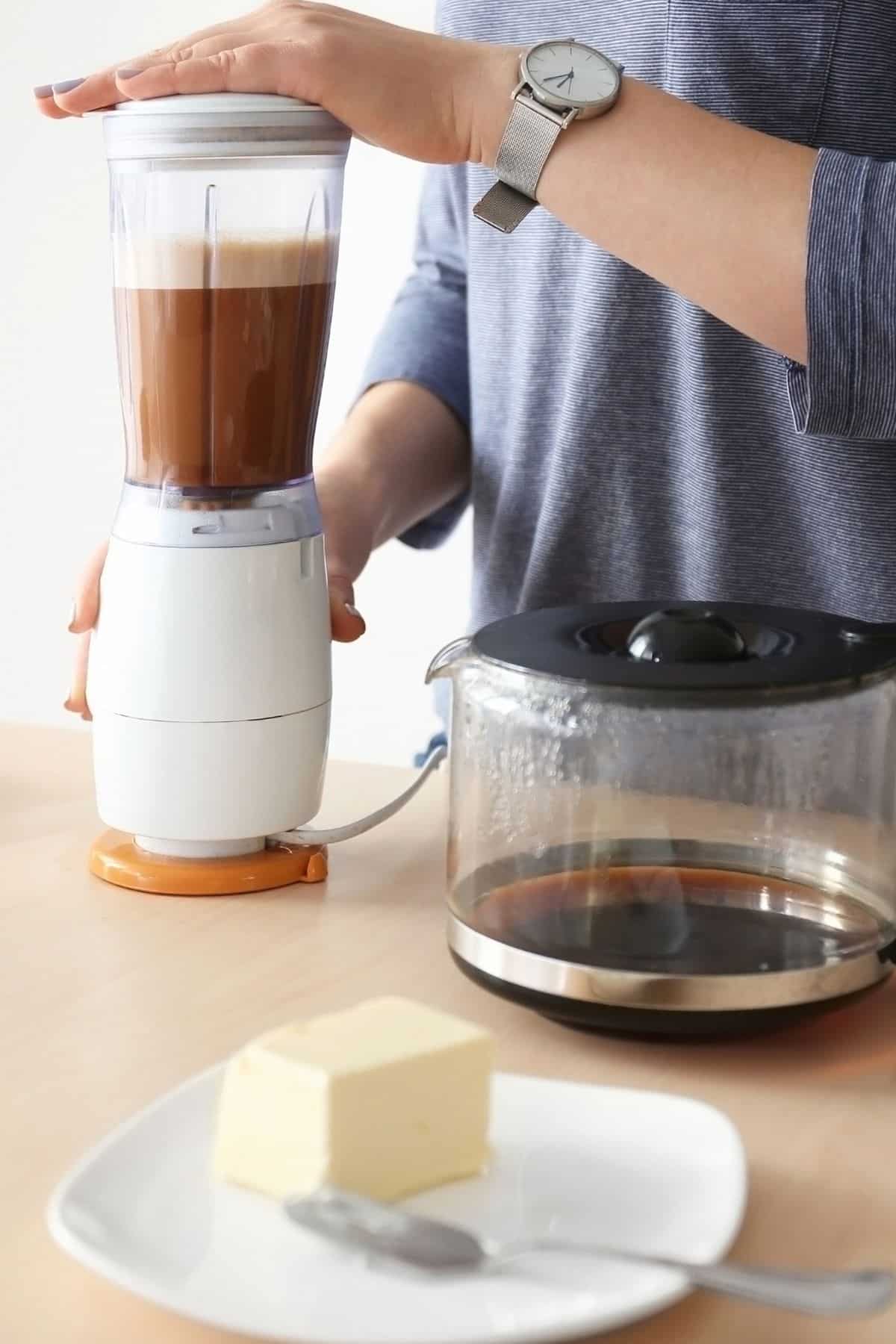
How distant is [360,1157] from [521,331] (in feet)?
2.74

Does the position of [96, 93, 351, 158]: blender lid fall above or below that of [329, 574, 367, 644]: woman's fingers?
above

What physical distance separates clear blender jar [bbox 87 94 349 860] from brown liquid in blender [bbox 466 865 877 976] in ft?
0.66

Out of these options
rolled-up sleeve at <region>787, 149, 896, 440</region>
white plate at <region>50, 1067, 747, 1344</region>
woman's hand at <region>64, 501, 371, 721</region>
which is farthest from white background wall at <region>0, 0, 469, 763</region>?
white plate at <region>50, 1067, 747, 1344</region>

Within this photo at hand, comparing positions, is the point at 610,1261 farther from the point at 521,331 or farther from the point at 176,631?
the point at 521,331

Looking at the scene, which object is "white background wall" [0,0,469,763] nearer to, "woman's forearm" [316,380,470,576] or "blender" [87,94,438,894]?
"woman's forearm" [316,380,470,576]

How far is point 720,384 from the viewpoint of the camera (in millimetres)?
1136

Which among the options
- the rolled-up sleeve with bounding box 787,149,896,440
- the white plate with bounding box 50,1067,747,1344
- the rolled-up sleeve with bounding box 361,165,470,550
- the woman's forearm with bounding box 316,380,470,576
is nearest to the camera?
the white plate with bounding box 50,1067,747,1344

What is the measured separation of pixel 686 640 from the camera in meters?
0.71

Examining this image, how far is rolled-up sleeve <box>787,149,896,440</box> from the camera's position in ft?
2.66

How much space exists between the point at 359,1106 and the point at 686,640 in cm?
27

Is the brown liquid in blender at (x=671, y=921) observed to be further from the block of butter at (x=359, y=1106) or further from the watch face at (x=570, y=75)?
the watch face at (x=570, y=75)

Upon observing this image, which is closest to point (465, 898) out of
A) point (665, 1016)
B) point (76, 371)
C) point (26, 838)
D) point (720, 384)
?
point (665, 1016)

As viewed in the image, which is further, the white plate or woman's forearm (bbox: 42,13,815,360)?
woman's forearm (bbox: 42,13,815,360)

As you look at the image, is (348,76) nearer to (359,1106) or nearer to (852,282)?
(852,282)
